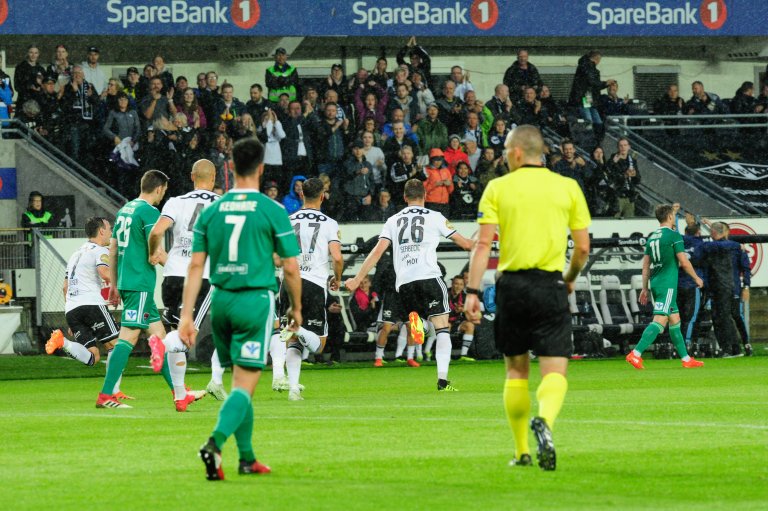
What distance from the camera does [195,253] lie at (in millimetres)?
8969

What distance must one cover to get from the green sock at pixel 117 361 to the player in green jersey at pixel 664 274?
29.8 ft

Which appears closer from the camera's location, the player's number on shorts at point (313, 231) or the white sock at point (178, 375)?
the white sock at point (178, 375)

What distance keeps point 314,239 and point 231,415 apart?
787 centimetres

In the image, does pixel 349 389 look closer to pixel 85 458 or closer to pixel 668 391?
pixel 668 391

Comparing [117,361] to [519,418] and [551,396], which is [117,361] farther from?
[551,396]

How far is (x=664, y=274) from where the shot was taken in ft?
70.9

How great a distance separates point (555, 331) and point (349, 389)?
29.0ft

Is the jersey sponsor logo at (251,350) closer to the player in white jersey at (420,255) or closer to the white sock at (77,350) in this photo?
the player in white jersey at (420,255)

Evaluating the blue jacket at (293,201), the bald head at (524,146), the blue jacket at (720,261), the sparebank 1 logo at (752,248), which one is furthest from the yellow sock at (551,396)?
the sparebank 1 logo at (752,248)

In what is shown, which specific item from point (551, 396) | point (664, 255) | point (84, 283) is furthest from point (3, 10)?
point (551, 396)

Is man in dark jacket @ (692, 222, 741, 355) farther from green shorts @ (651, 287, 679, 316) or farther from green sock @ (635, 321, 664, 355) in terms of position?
green sock @ (635, 321, 664, 355)

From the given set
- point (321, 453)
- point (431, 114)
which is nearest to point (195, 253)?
point (321, 453)

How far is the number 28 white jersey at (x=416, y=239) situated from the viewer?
1728cm

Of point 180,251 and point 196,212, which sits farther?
point 180,251
